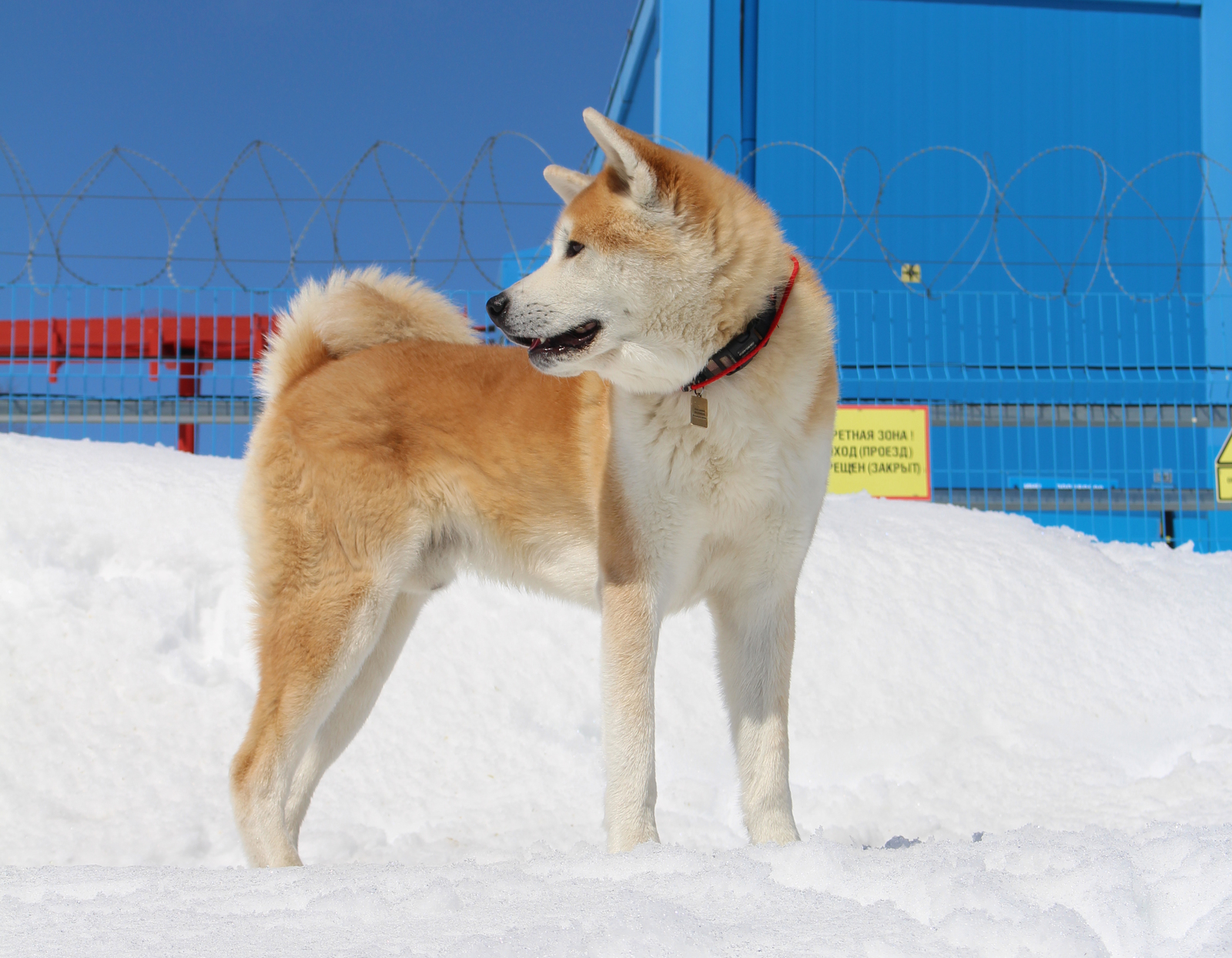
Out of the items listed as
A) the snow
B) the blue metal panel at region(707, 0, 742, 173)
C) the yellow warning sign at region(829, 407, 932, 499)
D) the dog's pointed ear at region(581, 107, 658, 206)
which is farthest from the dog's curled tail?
the blue metal panel at region(707, 0, 742, 173)

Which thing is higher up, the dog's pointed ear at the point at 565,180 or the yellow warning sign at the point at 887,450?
the dog's pointed ear at the point at 565,180

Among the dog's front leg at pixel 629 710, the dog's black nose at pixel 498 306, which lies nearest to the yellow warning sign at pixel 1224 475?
the dog's front leg at pixel 629 710

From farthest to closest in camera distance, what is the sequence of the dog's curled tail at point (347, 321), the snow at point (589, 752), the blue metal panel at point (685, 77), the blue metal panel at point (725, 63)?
the blue metal panel at point (725, 63) → the blue metal panel at point (685, 77) → the dog's curled tail at point (347, 321) → the snow at point (589, 752)

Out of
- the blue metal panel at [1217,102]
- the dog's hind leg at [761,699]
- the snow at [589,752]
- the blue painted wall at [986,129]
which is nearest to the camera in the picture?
the snow at [589,752]

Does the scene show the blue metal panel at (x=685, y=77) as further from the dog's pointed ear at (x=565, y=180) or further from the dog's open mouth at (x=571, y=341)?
the dog's open mouth at (x=571, y=341)

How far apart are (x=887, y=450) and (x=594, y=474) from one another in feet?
14.0

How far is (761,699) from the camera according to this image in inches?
103

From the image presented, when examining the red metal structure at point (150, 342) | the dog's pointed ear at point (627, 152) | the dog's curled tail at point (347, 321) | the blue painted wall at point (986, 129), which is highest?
the blue painted wall at point (986, 129)

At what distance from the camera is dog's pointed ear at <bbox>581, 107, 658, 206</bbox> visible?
236 cm

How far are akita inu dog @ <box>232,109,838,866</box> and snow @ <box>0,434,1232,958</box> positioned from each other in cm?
42

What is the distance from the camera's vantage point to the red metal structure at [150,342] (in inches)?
273

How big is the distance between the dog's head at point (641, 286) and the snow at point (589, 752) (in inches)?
47.4

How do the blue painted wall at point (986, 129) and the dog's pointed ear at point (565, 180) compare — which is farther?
the blue painted wall at point (986, 129)

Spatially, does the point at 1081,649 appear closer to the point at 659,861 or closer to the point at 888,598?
the point at 888,598
